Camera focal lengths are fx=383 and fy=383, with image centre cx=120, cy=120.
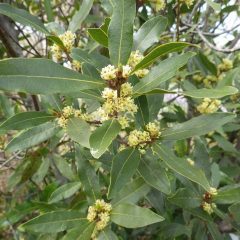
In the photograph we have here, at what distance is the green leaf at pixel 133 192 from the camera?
1166 millimetres

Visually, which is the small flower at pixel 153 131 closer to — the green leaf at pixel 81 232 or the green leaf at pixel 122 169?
the green leaf at pixel 122 169

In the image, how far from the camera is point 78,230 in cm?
112

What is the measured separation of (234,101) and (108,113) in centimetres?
109

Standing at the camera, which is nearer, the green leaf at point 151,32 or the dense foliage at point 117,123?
the dense foliage at point 117,123

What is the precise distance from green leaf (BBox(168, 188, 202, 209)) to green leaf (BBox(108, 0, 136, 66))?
0.52 m

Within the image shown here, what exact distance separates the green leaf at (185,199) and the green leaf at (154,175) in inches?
7.1

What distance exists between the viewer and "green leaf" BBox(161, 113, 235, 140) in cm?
107

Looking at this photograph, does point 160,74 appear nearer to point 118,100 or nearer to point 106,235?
point 118,100

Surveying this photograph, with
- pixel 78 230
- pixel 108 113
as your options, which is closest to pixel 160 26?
pixel 108 113

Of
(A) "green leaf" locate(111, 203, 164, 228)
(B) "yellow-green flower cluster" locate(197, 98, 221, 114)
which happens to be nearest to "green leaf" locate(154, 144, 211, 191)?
(A) "green leaf" locate(111, 203, 164, 228)

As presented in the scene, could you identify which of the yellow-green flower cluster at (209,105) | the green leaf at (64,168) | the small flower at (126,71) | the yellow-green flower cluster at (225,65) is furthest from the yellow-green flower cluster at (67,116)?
the yellow-green flower cluster at (225,65)

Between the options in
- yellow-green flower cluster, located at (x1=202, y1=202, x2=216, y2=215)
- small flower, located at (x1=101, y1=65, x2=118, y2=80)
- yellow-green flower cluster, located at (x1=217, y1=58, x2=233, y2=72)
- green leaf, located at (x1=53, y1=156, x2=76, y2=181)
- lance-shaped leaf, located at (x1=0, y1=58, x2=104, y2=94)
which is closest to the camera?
lance-shaped leaf, located at (x1=0, y1=58, x2=104, y2=94)

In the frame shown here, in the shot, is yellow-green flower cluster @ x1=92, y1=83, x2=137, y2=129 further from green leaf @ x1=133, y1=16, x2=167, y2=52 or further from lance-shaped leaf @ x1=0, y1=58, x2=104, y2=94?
green leaf @ x1=133, y1=16, x2=167, y2=52

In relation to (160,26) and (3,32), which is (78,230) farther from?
(3,32)
